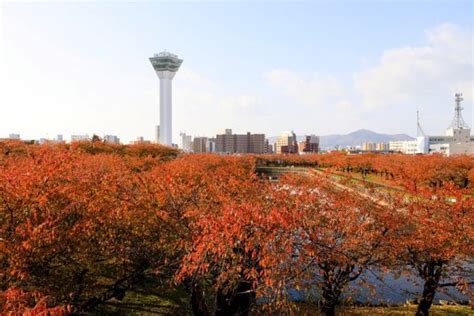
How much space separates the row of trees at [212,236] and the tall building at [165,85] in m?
161

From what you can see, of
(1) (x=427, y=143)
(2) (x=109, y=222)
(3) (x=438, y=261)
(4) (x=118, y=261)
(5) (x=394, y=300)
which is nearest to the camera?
(2) (x=109, y=222)

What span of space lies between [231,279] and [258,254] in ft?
4.65

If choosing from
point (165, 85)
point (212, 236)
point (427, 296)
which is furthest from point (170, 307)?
point (165, 85)

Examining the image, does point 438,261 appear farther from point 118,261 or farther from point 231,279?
point 118,261

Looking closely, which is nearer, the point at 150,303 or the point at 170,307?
the point at 170,307

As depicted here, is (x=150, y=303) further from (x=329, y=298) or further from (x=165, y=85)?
(x=165, y=85)

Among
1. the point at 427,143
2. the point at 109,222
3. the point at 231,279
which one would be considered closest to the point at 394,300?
the point at 231,279

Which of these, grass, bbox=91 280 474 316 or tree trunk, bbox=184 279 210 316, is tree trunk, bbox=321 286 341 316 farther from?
tree trunk, bbox=184 279 210 316

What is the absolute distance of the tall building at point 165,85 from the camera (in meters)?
173

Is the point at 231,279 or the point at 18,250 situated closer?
the point at 18,250

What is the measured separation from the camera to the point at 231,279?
1027 centimetres

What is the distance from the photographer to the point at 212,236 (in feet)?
29.2

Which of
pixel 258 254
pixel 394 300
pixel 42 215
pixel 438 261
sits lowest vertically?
pixel 394 300

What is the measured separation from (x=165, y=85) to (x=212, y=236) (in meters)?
174
